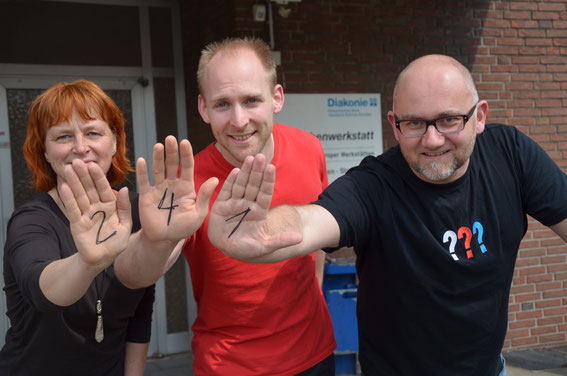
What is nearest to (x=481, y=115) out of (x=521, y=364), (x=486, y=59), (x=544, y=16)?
(x=486, y=59)

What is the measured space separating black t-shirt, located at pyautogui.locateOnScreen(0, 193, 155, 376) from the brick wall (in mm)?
3428

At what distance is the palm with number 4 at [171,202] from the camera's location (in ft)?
5.59

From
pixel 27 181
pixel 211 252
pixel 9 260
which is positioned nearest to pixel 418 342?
pixel 211 252

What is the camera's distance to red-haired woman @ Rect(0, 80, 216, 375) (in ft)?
5.46

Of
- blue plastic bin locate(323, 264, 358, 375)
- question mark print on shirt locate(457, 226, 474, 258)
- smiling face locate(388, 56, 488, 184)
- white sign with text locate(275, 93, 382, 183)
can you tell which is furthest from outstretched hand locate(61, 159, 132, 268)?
white sign with text locate(275, 93, 382, 183)

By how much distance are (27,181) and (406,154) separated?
4.30 meters

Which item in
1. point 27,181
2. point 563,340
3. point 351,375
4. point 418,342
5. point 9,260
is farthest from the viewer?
point 563,340

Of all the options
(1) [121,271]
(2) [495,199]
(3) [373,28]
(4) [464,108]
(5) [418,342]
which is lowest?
(5) [418,342]

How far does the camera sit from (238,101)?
218cm

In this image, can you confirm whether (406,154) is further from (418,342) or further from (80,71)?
A: (80,71)

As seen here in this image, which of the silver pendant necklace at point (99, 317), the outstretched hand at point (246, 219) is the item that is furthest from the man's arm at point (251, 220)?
the silver pendant necklace at point (99, 317)

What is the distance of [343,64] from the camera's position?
5.44m

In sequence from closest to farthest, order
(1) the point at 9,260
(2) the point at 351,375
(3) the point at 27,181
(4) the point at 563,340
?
(1) the point at 9,260, (2) the point at 351,375, (3) the point at 27,181, (4) the point at 563,340

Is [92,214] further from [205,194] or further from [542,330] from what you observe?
[542,330]
